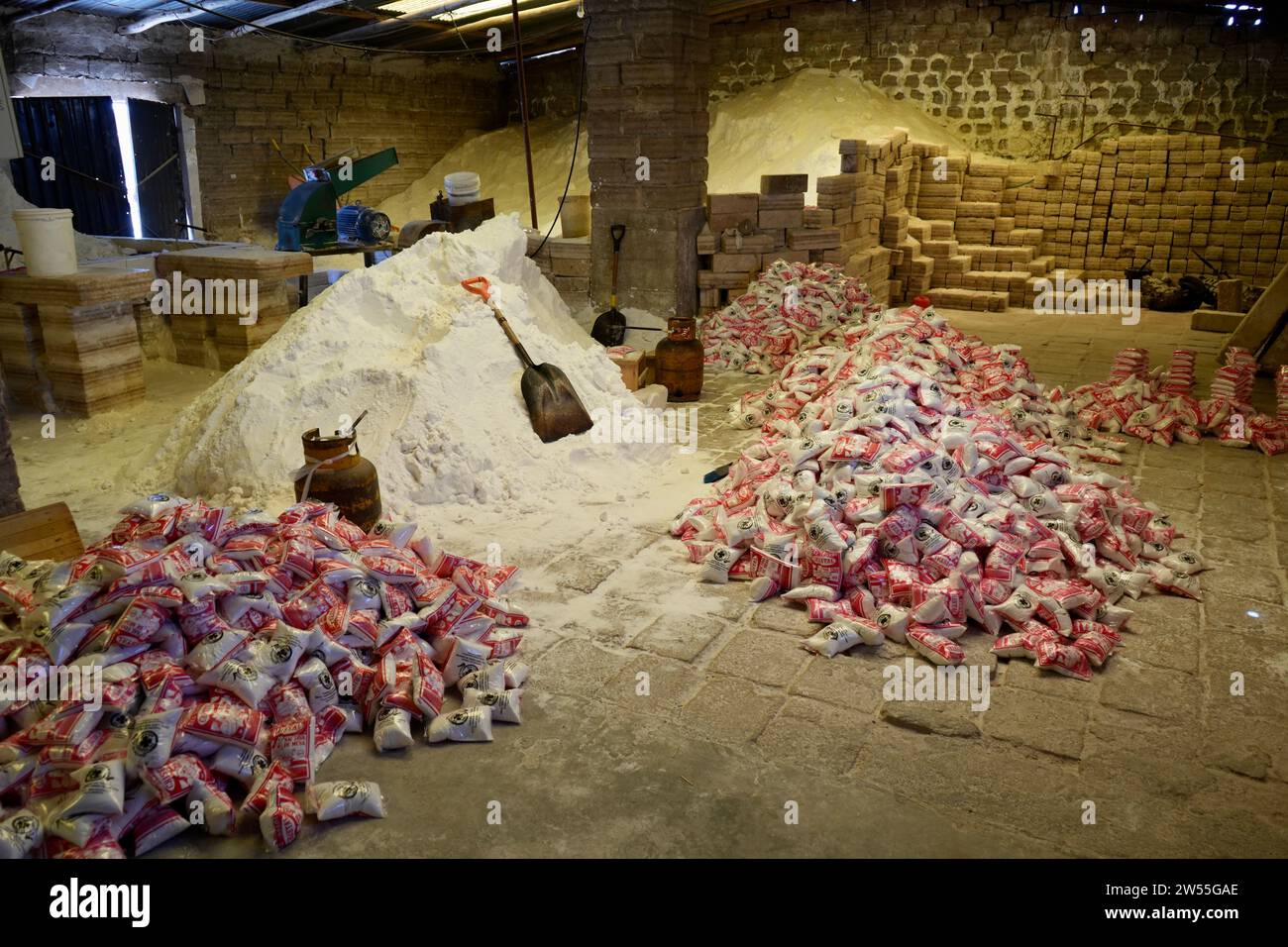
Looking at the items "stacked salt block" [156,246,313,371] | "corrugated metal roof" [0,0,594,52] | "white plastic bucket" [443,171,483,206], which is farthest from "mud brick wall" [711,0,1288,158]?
"stacked salt block" [156,246,313,371]

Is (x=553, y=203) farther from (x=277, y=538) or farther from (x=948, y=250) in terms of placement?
(x=277, y=538)

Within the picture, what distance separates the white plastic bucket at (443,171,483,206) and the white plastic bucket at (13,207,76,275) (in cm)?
429

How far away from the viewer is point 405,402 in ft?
17.6

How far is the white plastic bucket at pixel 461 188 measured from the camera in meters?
10.3

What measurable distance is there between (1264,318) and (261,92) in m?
12.8

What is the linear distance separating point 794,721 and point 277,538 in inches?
84.5

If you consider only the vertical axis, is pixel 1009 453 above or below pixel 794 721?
above

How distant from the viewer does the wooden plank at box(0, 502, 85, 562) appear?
13.4 feet

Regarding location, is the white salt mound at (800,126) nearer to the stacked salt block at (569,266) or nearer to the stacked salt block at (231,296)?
the stacked salt block at (569,266)

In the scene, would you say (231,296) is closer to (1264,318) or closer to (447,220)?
(447,220)

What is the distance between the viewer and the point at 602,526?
15.9 ft

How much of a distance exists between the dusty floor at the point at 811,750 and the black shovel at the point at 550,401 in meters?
1.36

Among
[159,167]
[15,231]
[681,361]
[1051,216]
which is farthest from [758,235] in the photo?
[159,167]

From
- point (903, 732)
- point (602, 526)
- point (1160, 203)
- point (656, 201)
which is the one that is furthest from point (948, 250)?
point (903, 732)
